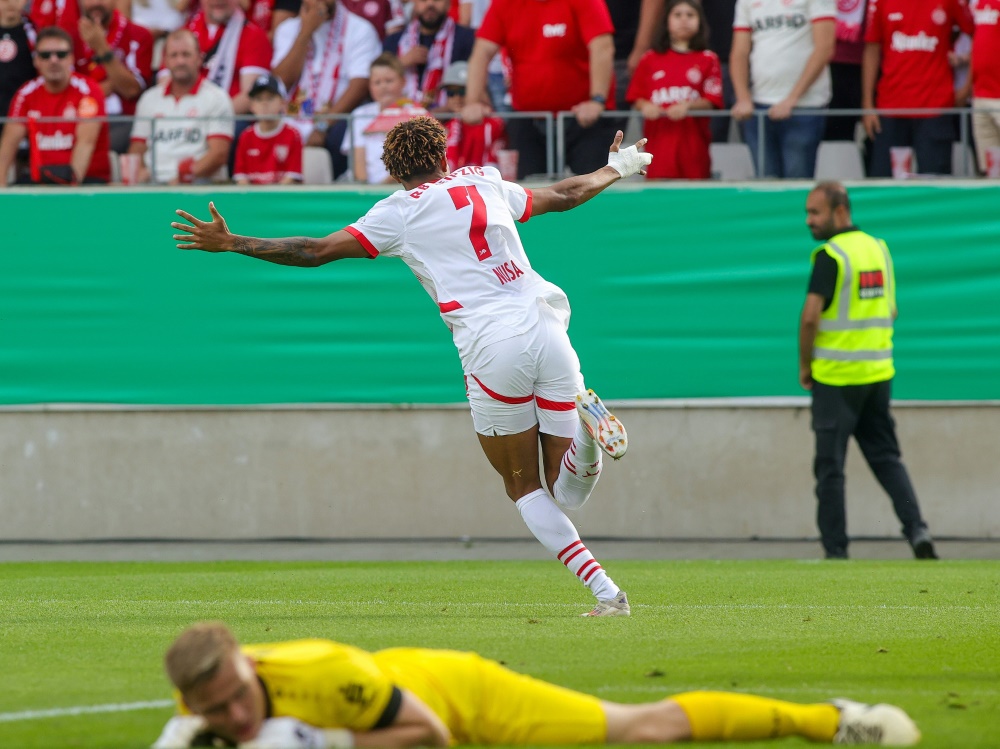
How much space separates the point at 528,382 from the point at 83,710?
10.1ft

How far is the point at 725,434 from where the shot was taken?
1415 centimetres

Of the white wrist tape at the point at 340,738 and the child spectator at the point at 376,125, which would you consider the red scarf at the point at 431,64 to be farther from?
the white wrist tape at the point at 340,738

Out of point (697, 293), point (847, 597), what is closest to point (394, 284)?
point (697, 293)

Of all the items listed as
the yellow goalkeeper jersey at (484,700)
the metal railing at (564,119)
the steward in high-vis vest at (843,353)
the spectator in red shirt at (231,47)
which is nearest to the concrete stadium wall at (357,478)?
the steward in high-vis vest at (843,353)

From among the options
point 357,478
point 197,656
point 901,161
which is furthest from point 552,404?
point 901,161

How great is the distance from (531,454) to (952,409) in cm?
713

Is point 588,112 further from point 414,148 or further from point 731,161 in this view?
point 414,148

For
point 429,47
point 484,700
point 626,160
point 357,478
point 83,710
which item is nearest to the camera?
point 484,700

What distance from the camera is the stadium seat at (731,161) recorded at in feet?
46.7

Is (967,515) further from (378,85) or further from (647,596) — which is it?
(378,85)

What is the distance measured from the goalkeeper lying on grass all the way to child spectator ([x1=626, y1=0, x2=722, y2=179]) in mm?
9856

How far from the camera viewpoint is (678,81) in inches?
546

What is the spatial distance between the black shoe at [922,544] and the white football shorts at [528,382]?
16.8 ft

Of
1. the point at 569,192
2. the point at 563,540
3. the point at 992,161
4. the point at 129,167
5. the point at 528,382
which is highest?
the point at 569,192
